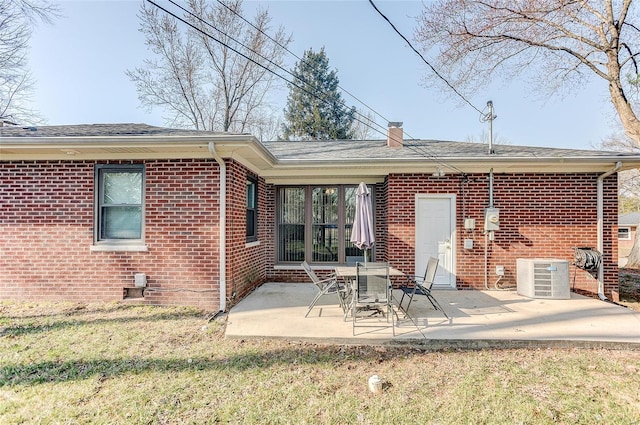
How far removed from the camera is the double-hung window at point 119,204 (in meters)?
6.22

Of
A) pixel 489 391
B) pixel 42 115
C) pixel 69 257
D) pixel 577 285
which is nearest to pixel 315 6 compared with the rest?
pixel 69 257

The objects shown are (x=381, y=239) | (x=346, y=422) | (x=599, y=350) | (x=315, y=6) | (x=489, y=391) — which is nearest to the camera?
(x=346, y=422)

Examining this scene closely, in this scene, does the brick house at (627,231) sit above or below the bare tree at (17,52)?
below

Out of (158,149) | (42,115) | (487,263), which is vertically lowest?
(487,263)

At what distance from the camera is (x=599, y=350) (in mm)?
4234

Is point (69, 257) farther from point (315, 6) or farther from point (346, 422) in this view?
point (315, 6)

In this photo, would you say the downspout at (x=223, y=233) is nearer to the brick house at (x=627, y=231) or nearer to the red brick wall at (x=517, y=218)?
the red brick wall at (x=517, y=218)

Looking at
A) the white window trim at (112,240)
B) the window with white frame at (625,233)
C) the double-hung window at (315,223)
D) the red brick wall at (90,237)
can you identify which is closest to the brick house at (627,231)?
the window with white frame at (625,233)

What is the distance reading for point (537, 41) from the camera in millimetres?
8508

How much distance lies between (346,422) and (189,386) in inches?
64.1

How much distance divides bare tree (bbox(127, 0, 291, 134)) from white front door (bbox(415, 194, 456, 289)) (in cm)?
1437

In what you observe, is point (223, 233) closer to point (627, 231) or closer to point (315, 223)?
point (315, 223)

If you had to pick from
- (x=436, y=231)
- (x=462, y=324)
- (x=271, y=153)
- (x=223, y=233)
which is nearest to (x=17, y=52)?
(x=271, y=153)

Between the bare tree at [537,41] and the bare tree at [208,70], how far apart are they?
464 inches
